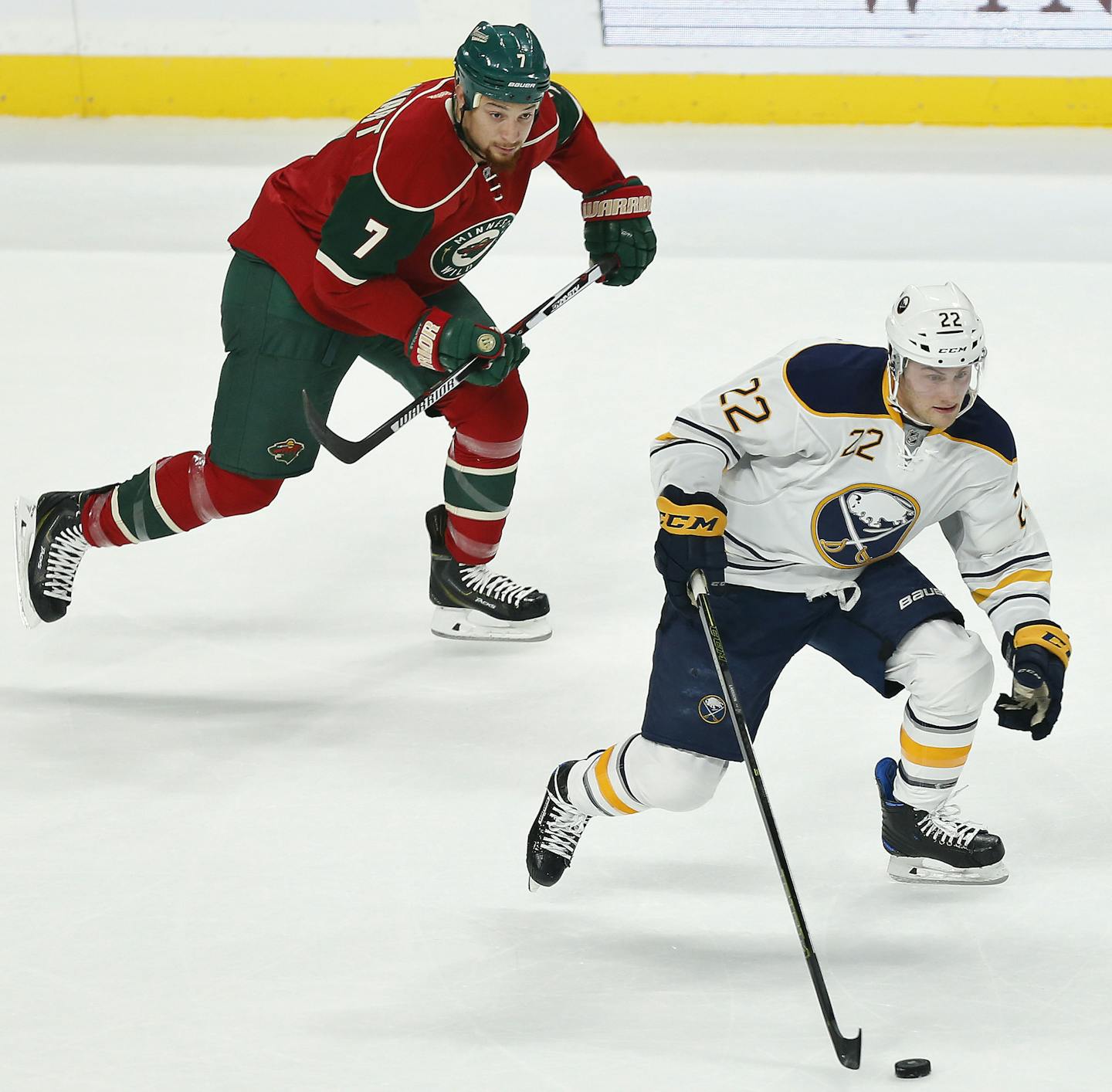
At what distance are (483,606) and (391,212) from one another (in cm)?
85

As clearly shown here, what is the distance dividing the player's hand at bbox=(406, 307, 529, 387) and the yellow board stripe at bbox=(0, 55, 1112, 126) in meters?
4.16

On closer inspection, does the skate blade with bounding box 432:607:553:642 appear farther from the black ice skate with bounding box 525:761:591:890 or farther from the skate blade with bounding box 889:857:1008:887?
the skate blade with bounding box 889:857:1008:887

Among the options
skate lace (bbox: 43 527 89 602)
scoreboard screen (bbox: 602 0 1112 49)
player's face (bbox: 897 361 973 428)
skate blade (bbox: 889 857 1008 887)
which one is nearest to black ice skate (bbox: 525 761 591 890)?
skate blade (bbox: 889 857 1008 887)

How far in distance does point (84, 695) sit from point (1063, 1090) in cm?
187

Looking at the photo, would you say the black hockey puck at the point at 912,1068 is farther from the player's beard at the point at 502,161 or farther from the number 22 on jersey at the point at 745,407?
the player's beard at the point at 502,161

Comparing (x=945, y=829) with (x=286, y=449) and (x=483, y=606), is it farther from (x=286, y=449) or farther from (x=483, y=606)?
(x=286, y=449)

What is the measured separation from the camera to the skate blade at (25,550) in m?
3.09

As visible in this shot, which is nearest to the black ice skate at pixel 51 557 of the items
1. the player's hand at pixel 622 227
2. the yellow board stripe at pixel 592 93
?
the player's hand at pixel 622 227

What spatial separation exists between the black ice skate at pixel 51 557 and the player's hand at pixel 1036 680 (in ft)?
5.78

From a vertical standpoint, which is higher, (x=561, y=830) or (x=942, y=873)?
(x=561, y=830)

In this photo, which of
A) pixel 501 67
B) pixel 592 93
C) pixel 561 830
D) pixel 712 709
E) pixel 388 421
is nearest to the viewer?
pixel 712 709

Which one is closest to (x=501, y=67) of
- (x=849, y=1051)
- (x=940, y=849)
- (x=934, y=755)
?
(x=934, y=755)

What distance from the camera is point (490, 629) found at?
321 cm

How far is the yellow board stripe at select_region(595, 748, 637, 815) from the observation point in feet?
7.32
